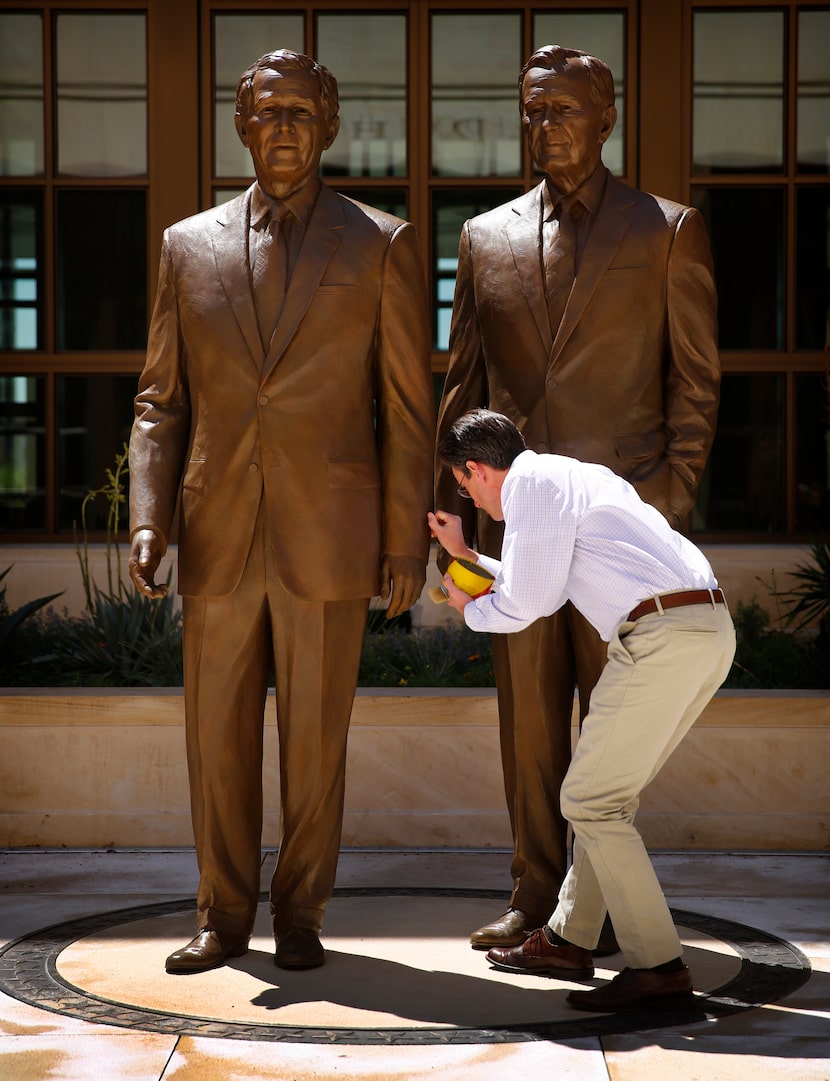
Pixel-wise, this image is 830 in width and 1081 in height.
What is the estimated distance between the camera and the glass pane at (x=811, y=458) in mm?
10008

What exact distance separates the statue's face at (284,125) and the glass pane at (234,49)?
18.4ft

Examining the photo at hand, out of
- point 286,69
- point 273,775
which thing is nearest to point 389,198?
point 273,775

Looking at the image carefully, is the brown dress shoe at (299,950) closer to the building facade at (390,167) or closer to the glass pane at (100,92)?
the building facade at (390,167)

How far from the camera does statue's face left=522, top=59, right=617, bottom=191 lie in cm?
466

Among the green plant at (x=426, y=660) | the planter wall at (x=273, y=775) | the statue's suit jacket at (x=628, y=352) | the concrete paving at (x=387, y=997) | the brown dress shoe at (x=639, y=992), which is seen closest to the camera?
the concrete paving at (x=387, y=997)

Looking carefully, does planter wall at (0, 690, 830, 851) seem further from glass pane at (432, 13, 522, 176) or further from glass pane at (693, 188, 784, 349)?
glass pane at (432, 13, 522, 176)

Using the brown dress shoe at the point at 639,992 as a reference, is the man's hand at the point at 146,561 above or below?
above

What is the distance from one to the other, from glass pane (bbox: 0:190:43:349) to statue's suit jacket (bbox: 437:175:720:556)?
597cm

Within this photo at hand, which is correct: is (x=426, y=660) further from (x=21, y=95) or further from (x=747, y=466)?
(x=21, y=95)

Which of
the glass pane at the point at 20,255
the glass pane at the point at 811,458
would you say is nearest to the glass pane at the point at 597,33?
the glass pane at the point at 811,458

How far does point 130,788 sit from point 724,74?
6.09 metres

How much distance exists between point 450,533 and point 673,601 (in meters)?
0.72

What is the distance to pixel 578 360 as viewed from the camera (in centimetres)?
473

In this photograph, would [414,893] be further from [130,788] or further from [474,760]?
[130,788]
